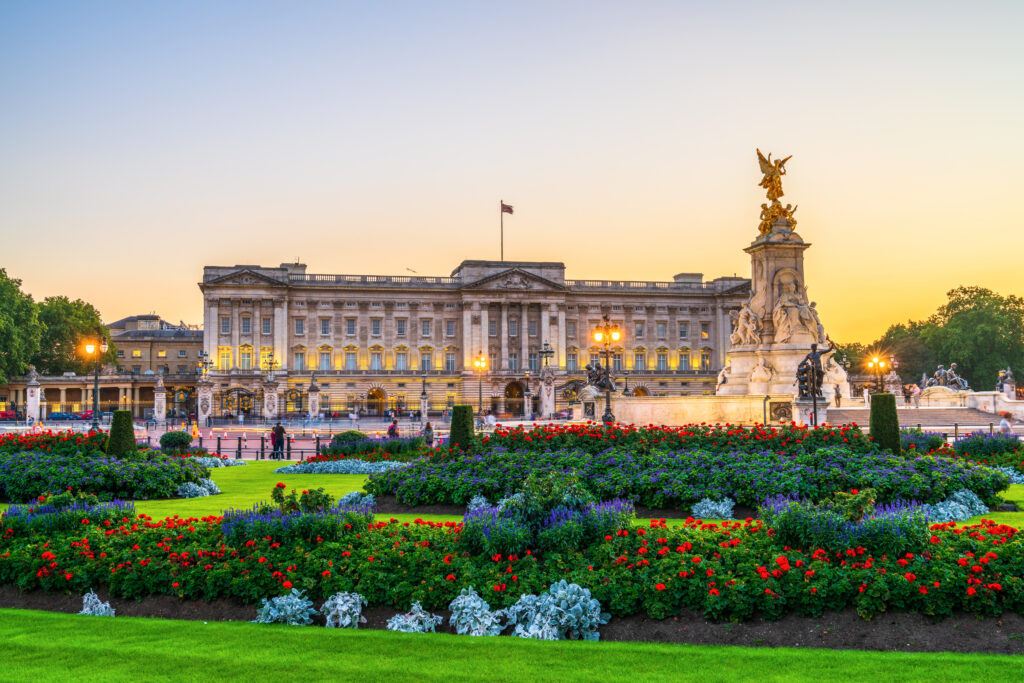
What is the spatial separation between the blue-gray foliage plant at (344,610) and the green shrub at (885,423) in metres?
13.2

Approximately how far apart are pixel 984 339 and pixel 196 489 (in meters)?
88.6

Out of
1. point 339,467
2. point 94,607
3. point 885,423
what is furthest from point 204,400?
point 94,607

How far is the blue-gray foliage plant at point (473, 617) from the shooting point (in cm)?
852

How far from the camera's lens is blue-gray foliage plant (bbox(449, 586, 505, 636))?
852 centimetres

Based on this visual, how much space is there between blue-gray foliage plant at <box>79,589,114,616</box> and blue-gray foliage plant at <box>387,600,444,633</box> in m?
3.17

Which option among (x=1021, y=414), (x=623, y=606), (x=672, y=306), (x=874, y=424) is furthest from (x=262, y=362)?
(x=623, y=606)

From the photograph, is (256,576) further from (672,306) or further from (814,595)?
(672,306)

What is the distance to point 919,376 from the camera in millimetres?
95125

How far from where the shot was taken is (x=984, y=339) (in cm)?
8838

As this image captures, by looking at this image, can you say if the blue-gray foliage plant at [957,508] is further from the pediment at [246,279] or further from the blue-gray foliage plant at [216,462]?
the pediment at [246,279]

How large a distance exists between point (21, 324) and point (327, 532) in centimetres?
8188

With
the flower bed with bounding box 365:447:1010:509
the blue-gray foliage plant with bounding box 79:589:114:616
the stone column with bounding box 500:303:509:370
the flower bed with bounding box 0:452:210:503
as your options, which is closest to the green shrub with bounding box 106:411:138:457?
the flower bed with bounding box 0:452:210:503

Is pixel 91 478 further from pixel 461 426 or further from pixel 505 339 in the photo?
pixel 505 339

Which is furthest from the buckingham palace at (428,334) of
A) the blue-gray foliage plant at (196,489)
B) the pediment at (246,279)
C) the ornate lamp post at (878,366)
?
the blue-gray foliage plant at (196,489)
